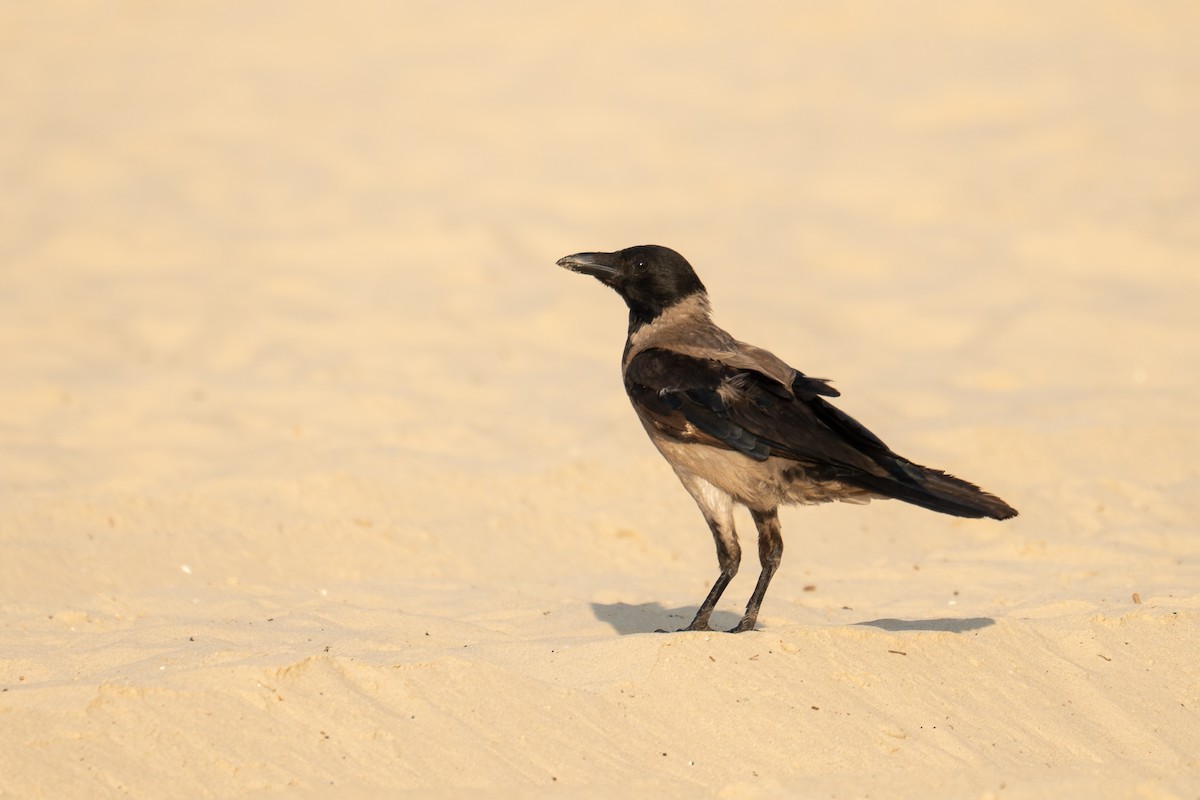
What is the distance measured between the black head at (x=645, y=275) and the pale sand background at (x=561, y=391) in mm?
1540

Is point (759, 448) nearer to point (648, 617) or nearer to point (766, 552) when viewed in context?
point (766, 552)

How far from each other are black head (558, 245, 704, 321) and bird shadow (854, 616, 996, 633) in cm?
186

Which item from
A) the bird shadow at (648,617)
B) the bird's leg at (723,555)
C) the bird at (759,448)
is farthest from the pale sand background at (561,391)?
the bird at (759,448)

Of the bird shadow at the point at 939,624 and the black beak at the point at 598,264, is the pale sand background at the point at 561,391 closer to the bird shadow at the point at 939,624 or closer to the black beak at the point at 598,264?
the bird shadow at the point at 939,624

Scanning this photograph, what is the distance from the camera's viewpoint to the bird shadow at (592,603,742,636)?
705 cm

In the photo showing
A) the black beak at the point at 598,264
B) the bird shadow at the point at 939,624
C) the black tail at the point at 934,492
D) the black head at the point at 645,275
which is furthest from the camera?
the black beak at the point at 598,264

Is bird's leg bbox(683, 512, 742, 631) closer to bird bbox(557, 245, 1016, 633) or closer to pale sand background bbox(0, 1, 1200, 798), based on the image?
bird bbox(557, 245, 1016, 633)

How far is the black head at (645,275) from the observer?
295 inches

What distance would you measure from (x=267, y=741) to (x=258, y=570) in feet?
10.6

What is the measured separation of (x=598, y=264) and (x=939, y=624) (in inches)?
95.9

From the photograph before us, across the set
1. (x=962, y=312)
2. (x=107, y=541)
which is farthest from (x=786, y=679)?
(x=962, y=312)

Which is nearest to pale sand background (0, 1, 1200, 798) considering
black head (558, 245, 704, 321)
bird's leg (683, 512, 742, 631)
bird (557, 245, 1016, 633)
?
bird's leg (683, 512, 742, 631)

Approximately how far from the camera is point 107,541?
826cm

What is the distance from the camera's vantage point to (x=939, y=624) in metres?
6.83
